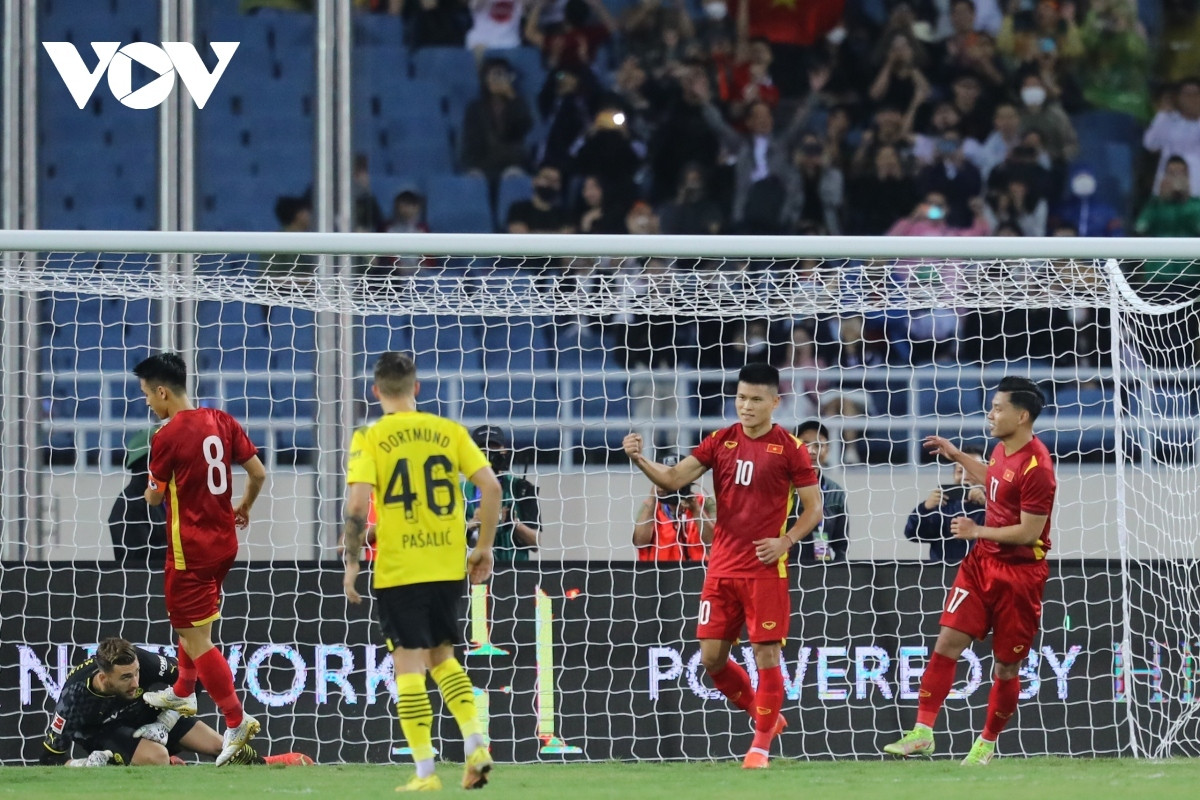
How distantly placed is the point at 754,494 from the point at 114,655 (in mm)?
3143

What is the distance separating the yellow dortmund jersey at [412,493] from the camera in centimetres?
600

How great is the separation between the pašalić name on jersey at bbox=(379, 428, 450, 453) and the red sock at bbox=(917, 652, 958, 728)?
2707 millimetres

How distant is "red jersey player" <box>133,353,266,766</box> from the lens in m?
7.36

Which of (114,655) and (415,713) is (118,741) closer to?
(114,655)

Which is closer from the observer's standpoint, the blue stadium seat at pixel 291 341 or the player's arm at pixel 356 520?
the player's arm at pixel 356 520

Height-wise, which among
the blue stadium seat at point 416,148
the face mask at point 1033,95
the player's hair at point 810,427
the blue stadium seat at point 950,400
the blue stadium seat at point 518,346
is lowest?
the player's hair at point 810,427

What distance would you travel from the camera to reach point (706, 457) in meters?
7.45

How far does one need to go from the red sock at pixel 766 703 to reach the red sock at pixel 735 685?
164mm

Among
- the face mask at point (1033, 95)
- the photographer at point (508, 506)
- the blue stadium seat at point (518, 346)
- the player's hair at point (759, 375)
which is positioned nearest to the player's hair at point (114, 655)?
the photographer at point (508, 506)

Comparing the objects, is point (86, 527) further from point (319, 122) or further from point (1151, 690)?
point (1151, 690)

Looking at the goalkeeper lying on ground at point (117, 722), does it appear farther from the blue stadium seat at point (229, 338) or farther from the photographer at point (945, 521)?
the blue stadium seat at point (229, 338)

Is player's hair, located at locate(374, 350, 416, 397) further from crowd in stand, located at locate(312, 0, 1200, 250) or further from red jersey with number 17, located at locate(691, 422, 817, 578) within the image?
crowd in stand, located at locate(312, 0, 1200, 250)

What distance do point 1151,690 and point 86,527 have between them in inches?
251

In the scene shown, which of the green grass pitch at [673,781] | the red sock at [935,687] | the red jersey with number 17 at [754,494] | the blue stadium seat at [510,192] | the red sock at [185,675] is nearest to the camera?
the green grass pitch at [673,781]
